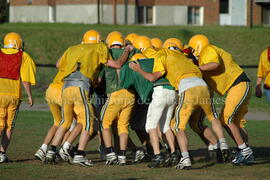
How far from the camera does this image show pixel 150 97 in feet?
38.1

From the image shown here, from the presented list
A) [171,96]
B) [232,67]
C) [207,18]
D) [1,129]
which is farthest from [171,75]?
[207,18]

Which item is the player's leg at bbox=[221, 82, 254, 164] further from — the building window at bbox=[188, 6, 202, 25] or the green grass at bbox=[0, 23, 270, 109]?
the building window at bbox=[188, 6, 202, 25]

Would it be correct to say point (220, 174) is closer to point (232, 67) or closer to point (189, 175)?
point (189, 175)

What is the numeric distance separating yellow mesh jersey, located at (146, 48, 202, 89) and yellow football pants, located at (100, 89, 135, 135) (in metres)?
0.78

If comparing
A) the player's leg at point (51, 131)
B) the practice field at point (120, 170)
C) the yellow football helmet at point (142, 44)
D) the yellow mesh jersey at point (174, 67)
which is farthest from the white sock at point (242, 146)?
the player's leg at point (51, 131)

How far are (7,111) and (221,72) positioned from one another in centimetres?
372

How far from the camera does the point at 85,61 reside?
37.4 feet

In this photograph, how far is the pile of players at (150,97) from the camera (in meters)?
10.9

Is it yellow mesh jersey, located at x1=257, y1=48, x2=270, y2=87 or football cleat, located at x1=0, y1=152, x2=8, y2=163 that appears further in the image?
yellow mesh jersey, located at x1=257, y1=48, x2=270, y2=87

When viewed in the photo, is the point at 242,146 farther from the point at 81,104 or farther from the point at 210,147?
the point at 81,104

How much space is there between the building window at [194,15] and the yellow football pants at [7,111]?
1610 inches

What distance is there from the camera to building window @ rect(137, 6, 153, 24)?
4975 centimetres

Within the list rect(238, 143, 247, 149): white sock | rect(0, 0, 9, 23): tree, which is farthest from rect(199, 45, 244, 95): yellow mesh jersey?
rect(0, 0, 9, 23): tree

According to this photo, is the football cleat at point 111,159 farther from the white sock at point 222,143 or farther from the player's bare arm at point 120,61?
the white sock at point 222,143
